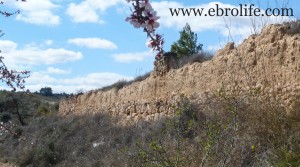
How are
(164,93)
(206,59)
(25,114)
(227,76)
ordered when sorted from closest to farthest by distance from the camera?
(227,76) < (206,59) < (164,93) < (25,114)

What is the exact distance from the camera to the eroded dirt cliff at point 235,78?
9.59 metres

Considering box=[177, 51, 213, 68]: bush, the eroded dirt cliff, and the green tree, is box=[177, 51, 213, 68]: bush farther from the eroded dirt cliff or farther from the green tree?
the green tree

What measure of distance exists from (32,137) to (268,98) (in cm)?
1369

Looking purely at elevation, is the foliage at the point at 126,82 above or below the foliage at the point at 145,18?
above

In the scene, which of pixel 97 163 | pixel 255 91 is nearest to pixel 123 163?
pixel 97 163

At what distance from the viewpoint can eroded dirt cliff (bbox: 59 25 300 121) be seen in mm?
9594

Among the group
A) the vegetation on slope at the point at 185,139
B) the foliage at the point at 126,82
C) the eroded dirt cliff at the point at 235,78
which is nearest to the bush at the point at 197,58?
the eroded dirt cliff at the point at 235,78

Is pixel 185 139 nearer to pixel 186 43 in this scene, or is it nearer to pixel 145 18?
pixel 145 18

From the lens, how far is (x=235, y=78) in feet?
35.6

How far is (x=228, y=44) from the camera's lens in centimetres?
1205

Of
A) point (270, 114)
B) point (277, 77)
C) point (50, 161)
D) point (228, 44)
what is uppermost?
point (228, 44)

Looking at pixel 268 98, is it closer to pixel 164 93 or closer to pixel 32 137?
pixel 164 93

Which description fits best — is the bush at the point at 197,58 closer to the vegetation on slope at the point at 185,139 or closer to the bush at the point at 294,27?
the vegetation on slope at the point at 185,139

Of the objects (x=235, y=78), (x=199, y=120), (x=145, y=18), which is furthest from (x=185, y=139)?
(x=145, y=18)
